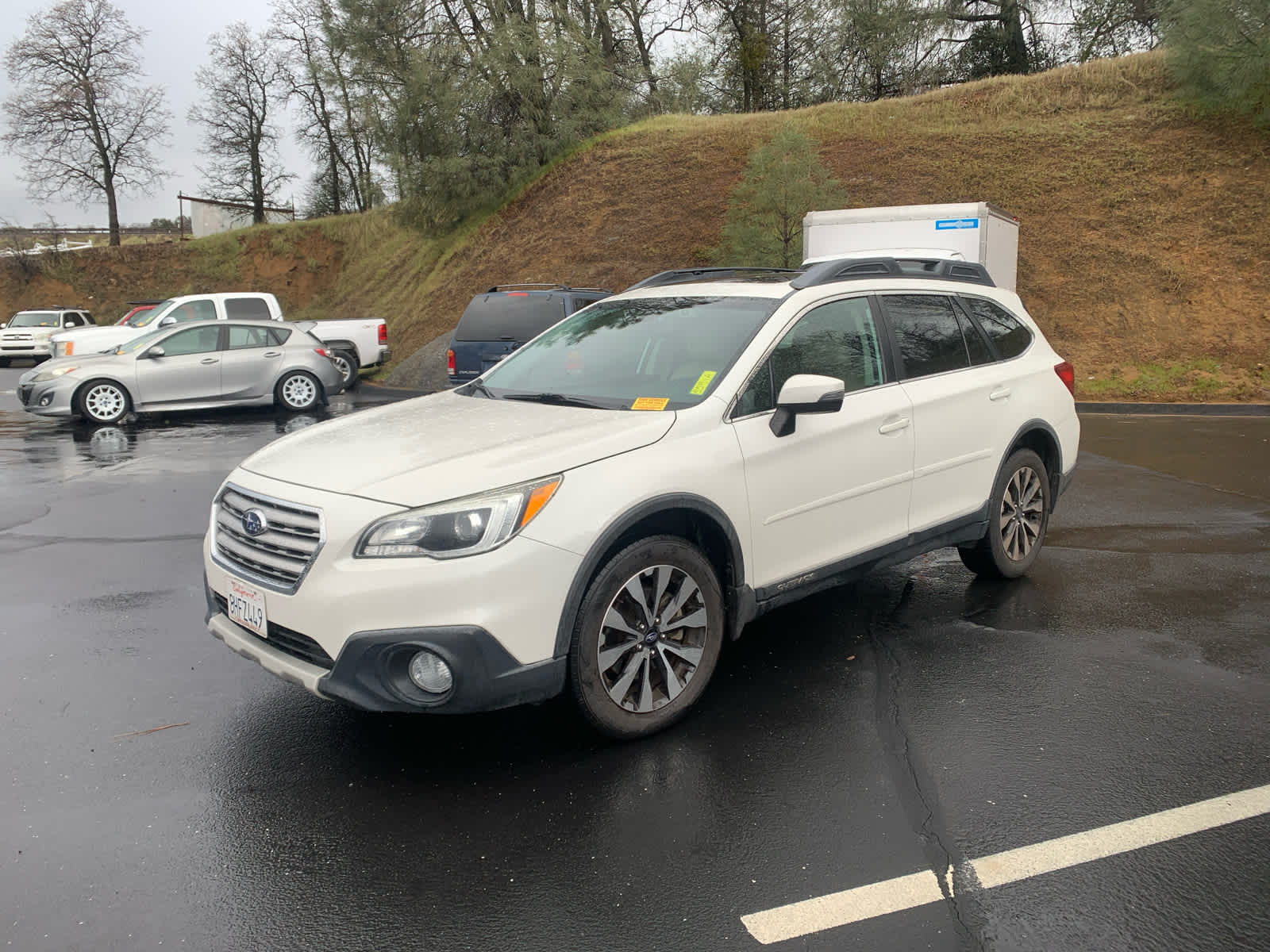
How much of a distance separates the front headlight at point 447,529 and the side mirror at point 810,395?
4.23 feet

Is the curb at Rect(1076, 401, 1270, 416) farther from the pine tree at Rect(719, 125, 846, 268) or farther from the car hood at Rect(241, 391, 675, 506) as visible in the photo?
the car hood at Rect(241, 391, 675, 506)

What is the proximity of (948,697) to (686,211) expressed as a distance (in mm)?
22173

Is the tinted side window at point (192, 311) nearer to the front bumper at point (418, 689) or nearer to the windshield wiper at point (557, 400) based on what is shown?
the windshield wiper at point (557, 400)

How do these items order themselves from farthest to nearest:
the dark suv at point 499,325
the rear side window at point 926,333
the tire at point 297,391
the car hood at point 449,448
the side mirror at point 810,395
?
the tire at point 297,391 < the dark suv at point 499,325 < the rear side window at point 926,333 < the side mirror at point 810,395 < the car hood at point 449,448

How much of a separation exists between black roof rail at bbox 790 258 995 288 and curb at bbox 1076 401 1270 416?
31.0 feet

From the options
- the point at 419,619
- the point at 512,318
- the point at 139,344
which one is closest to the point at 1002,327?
the point at 419,619

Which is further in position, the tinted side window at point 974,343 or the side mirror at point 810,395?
the tinted side window at point 974,343

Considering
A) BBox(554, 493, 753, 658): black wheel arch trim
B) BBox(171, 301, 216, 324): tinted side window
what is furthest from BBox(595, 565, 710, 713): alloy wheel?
BBox(171, 301, 216, 324): tinted side window

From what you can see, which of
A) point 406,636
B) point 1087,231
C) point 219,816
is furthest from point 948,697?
point 1087,231

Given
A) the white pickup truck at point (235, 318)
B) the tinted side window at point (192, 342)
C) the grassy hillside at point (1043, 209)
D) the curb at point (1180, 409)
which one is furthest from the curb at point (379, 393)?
the curb at point (1180, 409)

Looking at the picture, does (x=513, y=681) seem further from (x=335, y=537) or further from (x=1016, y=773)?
(x=1016, y=773)

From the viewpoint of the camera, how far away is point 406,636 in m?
3.24

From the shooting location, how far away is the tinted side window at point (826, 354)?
13.9 feet

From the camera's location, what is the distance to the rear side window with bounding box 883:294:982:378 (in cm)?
500
